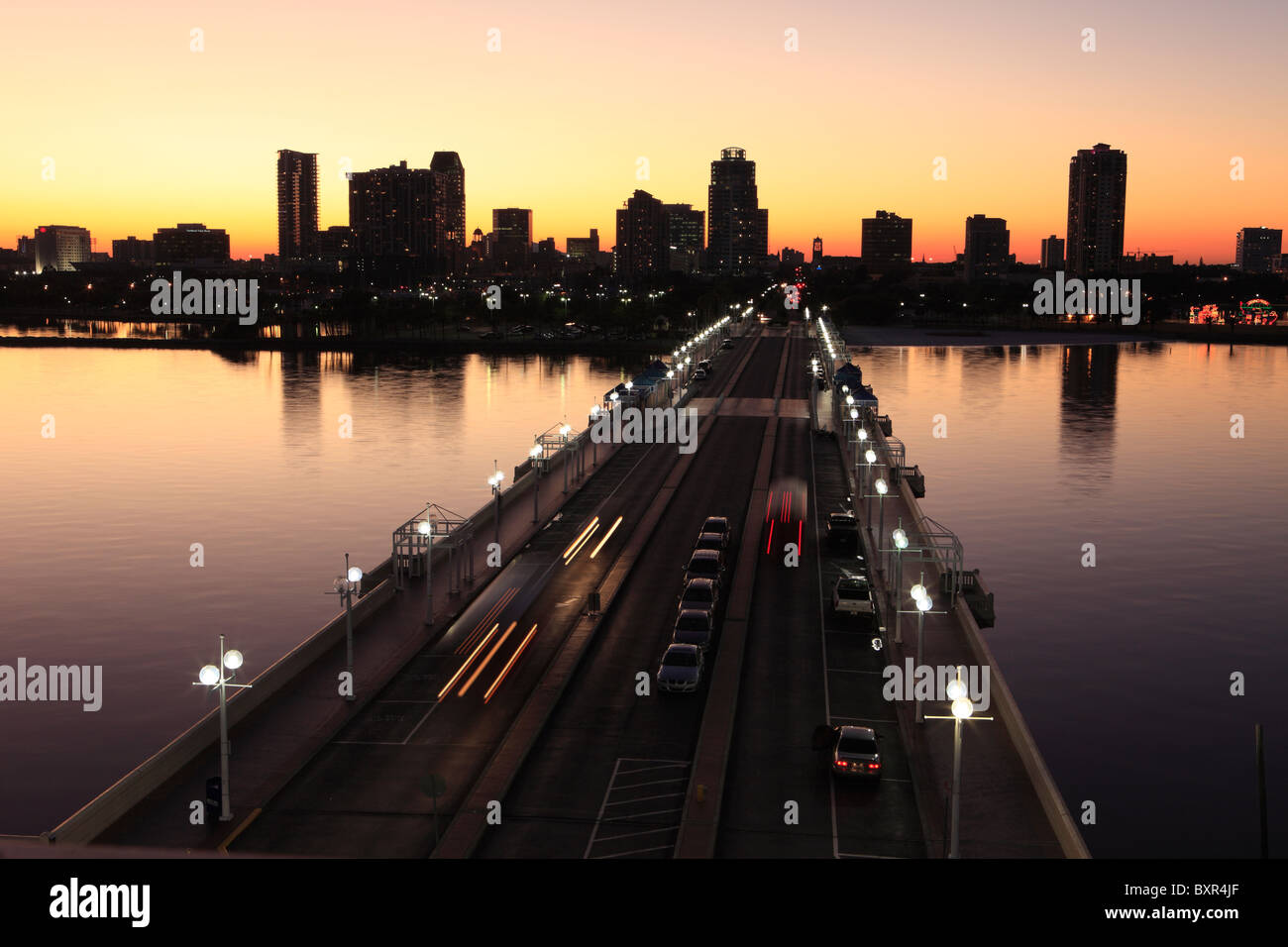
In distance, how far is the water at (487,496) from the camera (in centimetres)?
3120

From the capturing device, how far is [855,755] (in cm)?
2286

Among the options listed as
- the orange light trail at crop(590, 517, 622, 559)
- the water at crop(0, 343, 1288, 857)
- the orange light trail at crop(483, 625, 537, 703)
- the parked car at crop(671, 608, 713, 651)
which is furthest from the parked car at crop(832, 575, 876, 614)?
the orange light trail at crop(590, 517, 622, 559)

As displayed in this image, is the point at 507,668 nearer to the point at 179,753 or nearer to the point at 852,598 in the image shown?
the point at 179,753

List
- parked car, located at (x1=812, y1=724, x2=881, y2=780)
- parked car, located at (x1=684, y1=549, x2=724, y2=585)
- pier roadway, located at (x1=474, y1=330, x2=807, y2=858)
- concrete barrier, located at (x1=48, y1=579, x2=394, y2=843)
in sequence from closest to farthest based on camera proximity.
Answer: concrete barrier, located at (x1=48, y1=579, x2=394, y2=843) → pier roadway, located at (x1=474, y1=330, x2=807, y2=858) → parked car, located at (x1=812, y1=724, x2=881, y2=780) → parked car, located at (x1=684, y1=549, x2=724, y2=585)

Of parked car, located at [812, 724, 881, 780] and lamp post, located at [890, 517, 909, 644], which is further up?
lamp post, located at [890, 517, 909, 644]

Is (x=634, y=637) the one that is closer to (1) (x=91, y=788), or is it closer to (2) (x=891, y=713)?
(2) (x=891, y=713)

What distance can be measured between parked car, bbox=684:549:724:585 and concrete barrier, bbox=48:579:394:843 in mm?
11503

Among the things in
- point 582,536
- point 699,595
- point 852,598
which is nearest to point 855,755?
point 852,598

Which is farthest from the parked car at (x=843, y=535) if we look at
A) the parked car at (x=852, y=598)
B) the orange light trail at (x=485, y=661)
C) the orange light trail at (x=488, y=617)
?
the orange light trail at (x=485, y=661)

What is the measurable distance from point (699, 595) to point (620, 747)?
32.8ft

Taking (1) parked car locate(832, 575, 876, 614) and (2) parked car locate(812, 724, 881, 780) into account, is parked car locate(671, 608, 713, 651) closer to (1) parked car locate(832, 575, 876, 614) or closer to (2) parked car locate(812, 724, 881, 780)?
(1) parked car locate(832, 575, 876, 614)

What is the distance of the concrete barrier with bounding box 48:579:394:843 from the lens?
1962 centimetres

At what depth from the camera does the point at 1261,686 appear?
3669cm

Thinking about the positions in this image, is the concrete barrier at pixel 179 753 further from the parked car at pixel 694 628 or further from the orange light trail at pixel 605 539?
the orange light trail at pixel 605 539
